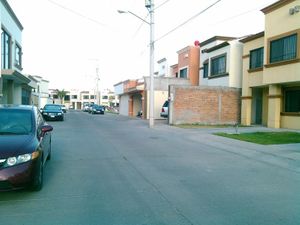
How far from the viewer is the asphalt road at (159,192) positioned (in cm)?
511

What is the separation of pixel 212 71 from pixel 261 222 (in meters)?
29.6

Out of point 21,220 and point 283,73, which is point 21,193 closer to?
point 21,220

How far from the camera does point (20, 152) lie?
19.0 feet

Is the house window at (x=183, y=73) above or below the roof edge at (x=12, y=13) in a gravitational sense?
below

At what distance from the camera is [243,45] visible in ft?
93.5

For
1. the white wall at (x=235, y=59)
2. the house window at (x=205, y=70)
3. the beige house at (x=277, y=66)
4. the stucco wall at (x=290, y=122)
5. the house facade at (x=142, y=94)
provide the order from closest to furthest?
the beige house at (x=277, y=66)
the stucco wall at (x=290, y=122)
the white wall at (x=235, y=59)
the house window at (x=205, y=70)
the house facade at (x=142, y=94)

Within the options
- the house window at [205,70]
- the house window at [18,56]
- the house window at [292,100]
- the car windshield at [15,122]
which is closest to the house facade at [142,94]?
the house window at [205,70]

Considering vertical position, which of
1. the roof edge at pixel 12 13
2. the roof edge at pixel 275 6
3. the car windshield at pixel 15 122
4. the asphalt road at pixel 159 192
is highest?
the roof edge at pixel 12 13

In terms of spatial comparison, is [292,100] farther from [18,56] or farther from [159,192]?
[18,56]

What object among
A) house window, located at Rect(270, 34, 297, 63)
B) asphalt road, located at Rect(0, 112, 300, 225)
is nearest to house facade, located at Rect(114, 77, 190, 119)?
house window, located at Rect(270, 34, 297, 63)

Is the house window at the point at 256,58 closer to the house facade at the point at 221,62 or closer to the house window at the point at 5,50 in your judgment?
the house facade at the point at 221,62

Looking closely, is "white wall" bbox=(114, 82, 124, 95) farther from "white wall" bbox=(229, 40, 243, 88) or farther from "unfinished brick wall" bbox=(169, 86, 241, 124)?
"unfinished brick wall" bbox=(169, 86, 241, 124)

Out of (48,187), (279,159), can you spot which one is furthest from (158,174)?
(279,159)

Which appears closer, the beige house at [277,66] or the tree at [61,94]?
the beige house at [277,66]
